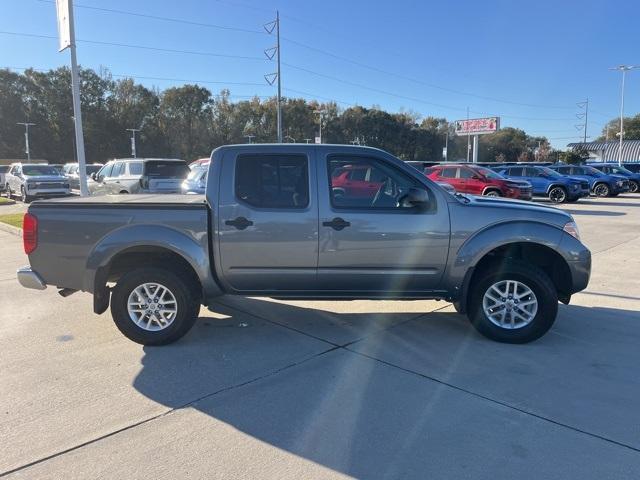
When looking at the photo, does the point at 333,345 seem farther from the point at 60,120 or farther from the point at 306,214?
the point at 60,120

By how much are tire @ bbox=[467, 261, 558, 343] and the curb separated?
36.9 feet

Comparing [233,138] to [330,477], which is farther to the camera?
[233,138]

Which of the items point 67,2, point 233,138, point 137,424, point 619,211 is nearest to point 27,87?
point 233,138

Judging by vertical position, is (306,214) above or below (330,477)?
above

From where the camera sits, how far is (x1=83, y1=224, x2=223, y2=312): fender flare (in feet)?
15.3

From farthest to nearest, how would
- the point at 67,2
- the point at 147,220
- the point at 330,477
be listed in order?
the point at 67,2, the point at 147,220, the point at 330,477

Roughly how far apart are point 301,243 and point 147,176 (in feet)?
39.1

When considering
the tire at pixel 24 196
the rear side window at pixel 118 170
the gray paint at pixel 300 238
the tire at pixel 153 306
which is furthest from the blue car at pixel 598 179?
the tire at pixel 24 196

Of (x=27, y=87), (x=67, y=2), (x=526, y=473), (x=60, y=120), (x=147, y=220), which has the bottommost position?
(x=526, y=473)

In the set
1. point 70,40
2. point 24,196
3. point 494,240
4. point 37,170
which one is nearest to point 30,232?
point 494,240

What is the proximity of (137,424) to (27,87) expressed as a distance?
286 feet

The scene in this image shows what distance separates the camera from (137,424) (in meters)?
3.41

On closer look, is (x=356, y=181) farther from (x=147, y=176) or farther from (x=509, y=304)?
(x=147, y=176)

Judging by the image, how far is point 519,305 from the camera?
4895 millimetres
